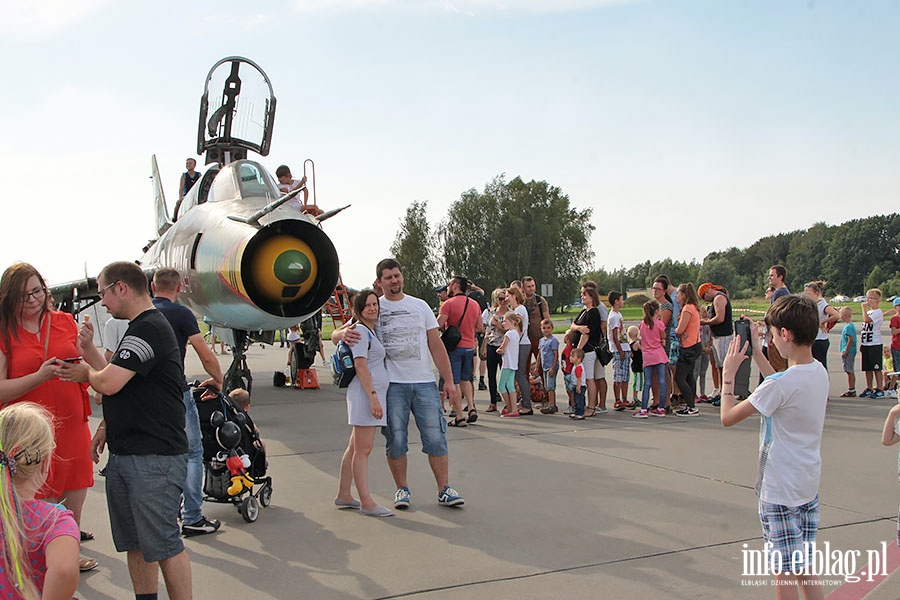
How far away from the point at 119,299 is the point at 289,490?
3.11 m

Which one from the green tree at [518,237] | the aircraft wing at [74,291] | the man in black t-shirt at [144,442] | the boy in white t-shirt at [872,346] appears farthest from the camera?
the green tree at [518,237]

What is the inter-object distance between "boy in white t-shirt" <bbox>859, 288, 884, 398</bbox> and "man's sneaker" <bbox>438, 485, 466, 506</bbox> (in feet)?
27.6

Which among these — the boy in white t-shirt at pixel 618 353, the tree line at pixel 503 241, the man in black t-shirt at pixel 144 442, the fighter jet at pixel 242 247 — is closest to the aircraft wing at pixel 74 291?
the fighter jet at pixel 242 247

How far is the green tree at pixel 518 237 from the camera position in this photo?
5650 cm

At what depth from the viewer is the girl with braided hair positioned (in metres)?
2.14

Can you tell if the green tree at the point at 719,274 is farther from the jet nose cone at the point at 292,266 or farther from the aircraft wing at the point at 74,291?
the jet nose cone at the point at 292,266

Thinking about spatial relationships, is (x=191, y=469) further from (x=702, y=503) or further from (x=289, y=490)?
(x=702, y=503)

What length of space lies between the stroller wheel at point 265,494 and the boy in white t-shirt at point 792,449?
140 inches

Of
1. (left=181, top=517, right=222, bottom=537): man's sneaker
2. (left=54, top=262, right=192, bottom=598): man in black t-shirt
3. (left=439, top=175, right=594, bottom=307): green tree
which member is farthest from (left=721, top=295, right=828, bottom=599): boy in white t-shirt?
(left=439, top=175, right=594, bottom=307): green tree

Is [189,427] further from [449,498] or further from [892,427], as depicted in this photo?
[892,427]

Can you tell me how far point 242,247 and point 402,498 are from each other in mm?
3238

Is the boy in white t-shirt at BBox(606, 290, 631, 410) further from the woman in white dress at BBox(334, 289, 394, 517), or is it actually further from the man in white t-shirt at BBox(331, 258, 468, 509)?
the woman in white dress at BBox(334, 289, 394, 517)

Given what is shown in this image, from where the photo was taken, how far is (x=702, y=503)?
5.50m

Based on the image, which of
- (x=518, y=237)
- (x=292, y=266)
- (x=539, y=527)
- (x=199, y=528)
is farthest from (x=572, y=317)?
(x=199, y=528)
